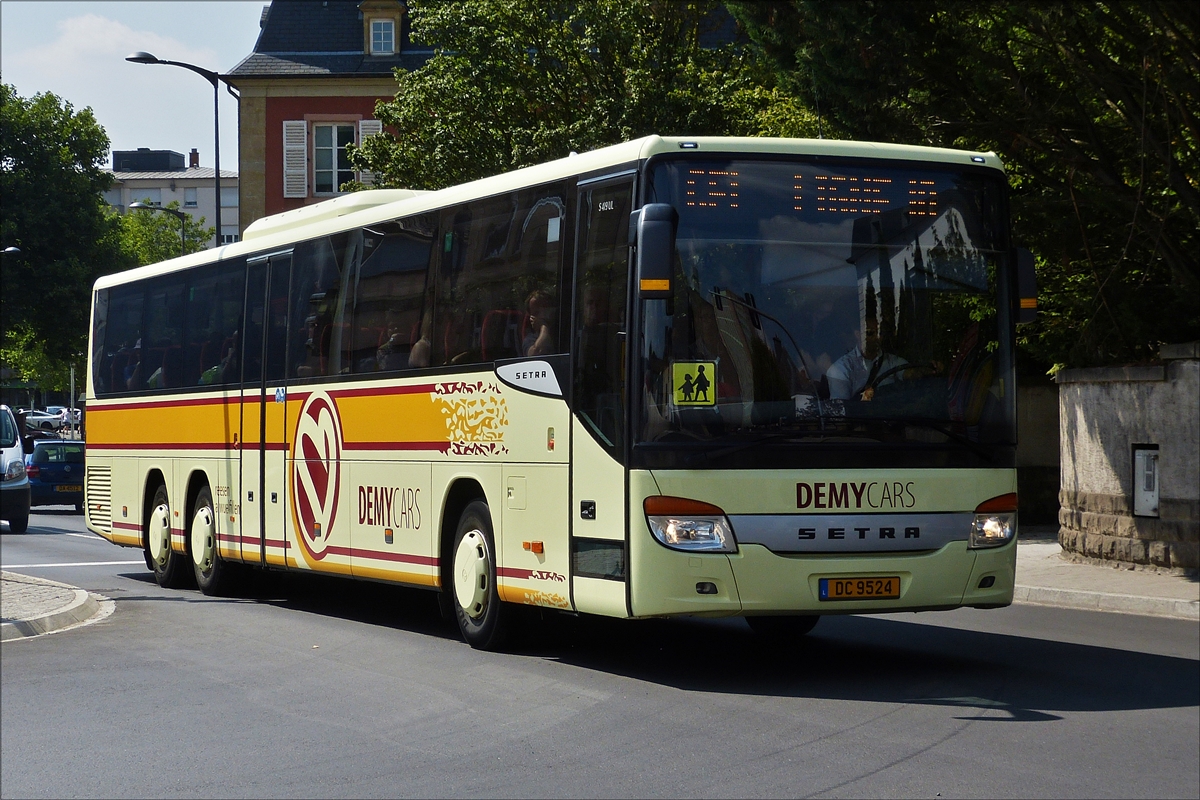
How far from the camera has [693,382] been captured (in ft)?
30.5

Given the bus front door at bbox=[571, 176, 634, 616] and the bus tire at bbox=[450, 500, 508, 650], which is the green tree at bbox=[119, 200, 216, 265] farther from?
the bus front door at bbox=[571, 176, 634, 616]

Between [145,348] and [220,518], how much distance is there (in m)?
2.89

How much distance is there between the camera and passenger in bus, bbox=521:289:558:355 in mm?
10383

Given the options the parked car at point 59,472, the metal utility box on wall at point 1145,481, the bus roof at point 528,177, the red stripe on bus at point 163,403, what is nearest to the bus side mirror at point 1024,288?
the bus roof at point 528,177

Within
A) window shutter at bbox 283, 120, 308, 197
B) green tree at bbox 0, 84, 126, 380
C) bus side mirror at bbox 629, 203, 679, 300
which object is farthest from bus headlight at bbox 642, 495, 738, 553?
window shutter at bbox 283, 120, 308, 197

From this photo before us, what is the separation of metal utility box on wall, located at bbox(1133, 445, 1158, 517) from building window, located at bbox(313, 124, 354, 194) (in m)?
36.8

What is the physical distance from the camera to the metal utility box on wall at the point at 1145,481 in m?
17.6

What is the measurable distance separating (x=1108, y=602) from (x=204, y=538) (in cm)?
897

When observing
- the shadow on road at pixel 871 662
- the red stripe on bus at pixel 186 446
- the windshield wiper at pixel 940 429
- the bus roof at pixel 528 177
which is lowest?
the shadow on road at pixel 871 662

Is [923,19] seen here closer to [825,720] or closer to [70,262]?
[825,720]

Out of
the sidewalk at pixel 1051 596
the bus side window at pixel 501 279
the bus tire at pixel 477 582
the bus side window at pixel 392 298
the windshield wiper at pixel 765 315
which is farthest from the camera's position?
the sidewalk at pixel 1051 596

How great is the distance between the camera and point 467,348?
449 inches

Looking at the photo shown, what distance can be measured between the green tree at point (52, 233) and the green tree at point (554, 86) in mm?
6899

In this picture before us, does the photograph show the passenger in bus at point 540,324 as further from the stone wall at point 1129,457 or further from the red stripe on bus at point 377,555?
the stone wall at point 1129,457
